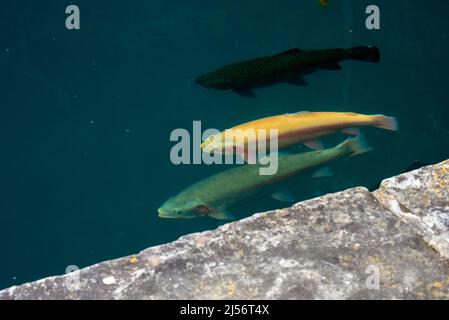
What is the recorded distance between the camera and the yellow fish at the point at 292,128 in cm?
539

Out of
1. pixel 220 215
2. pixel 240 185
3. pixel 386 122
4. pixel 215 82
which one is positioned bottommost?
pixel 220 215

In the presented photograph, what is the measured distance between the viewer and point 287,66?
498 centimetres

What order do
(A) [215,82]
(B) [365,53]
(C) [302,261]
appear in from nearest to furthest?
(C) [302,261] → (B) [365,53] → (A) [215,82]

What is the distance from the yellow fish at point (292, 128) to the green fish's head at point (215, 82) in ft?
1.63

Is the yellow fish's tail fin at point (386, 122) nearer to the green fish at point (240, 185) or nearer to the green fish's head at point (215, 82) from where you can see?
the green fish at point (240, 185)

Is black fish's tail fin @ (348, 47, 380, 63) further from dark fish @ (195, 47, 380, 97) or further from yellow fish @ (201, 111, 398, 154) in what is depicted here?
yellow fish @ (201, 111, 398, 154)

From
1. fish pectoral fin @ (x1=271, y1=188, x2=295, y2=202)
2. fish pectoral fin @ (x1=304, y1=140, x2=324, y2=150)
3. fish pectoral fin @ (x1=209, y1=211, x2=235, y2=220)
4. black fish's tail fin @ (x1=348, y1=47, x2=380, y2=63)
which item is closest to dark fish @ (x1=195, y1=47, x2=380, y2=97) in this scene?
black fish's tail fin @ (x1=348, y1=47, x2=380, y2=63)

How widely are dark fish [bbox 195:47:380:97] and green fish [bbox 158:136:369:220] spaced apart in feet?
3.45

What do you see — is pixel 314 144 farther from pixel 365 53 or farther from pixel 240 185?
pixel 365 53

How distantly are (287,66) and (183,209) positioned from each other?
2107mm

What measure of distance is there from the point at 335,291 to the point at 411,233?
0.53m

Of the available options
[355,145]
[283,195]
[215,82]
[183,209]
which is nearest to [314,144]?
[355,145]
